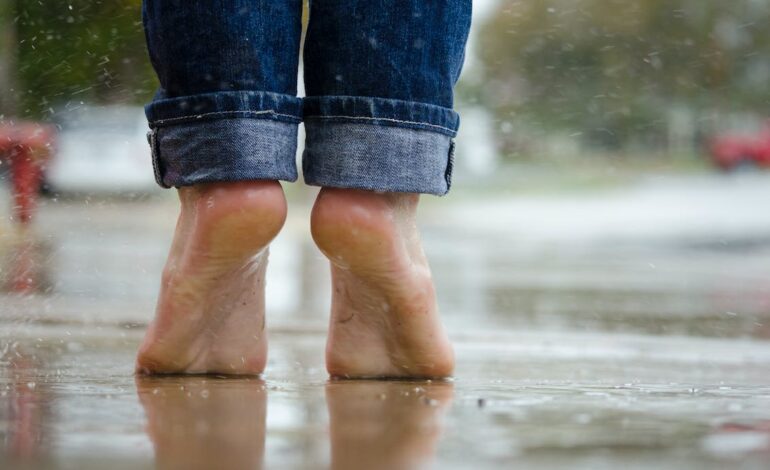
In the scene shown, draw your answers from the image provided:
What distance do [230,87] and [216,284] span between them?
25 centimetres

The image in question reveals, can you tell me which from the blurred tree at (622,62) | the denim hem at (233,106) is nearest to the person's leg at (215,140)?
the denim hem at (233,106)

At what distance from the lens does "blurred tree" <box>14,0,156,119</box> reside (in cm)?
936

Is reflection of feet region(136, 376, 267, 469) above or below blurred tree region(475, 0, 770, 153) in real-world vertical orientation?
below

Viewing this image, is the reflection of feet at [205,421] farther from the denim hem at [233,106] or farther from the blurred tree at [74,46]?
the blurred tree at [74,46]

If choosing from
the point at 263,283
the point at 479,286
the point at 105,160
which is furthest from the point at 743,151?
the point at 263,283

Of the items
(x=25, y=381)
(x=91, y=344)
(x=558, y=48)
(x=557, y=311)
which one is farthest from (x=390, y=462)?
(x=558, y=48)

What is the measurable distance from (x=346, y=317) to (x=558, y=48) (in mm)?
34187

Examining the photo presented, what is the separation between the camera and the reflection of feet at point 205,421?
37.9 inches

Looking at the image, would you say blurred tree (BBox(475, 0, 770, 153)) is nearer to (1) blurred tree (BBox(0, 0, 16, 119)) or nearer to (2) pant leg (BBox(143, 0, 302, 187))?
(1) blurred tree (BBox(0, 0, 16, 119))

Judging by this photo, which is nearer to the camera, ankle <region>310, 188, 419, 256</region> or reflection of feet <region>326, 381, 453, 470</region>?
reflection of feet <region>326, 381, 453, 470</region>

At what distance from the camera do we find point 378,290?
1604 mm

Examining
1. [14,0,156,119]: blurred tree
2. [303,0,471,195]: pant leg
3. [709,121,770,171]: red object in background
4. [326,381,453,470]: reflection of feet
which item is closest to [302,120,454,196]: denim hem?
[303,0,471,195]: pant leg

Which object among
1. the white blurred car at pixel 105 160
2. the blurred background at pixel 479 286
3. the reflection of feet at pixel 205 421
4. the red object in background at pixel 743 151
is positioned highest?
the red object in background at pixel 743 151

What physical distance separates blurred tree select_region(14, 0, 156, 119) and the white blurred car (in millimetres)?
1325
